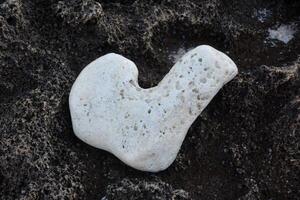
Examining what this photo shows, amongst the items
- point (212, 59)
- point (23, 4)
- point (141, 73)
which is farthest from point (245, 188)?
point (23, 4)

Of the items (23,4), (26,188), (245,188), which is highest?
(23,4)

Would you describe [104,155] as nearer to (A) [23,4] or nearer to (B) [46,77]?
(B) [46,77]

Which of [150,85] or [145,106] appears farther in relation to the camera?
[150,85]
